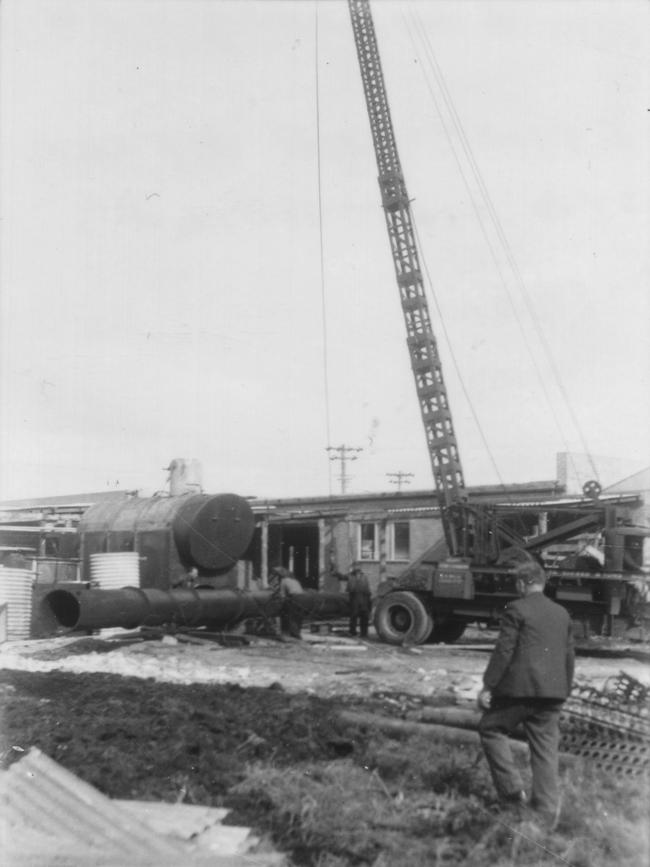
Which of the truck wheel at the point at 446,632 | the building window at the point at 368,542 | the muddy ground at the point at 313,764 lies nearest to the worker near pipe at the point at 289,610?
the truck wheel at the point at 446,632

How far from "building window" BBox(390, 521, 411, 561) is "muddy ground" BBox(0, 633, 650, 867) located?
57.5 ft

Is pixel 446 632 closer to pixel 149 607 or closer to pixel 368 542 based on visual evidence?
pixel 149 607

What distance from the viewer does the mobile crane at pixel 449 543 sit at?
15.5 m

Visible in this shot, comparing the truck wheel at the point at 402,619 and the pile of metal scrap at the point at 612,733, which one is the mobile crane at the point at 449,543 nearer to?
the truck wheel at the point at 402,619

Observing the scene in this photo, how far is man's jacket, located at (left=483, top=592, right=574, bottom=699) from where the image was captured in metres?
5.60

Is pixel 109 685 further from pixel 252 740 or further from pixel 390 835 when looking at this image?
pixel 390 835

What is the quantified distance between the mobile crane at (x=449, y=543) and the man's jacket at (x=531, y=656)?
9936mm

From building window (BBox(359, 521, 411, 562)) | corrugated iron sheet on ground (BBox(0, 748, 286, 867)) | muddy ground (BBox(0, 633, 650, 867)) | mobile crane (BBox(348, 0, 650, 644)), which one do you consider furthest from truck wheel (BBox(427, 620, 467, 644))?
corrugated iron sheet on ground (BBox(0, 748, 286, 867))

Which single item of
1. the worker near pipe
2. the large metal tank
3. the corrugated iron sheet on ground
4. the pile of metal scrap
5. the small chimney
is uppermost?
the small chimney

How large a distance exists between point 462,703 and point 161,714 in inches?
114

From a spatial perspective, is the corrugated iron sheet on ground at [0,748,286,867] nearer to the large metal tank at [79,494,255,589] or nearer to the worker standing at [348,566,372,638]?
the worker standing at [348,566,372,638]

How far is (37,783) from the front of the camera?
238 inches

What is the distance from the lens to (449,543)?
18.3 metres

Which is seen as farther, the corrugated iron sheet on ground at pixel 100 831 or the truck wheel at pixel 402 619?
the truck wheel at pixel 402 619
